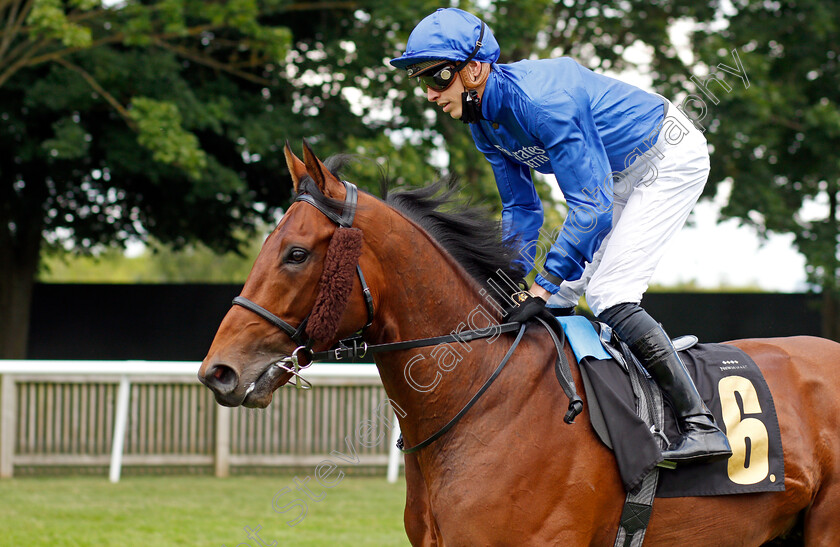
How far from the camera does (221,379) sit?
2320 millimetres

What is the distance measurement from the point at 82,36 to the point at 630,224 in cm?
714

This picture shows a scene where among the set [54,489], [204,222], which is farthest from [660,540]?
[204,222]

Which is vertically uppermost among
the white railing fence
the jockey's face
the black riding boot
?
the jockey's face

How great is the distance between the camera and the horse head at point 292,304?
7.68 feet

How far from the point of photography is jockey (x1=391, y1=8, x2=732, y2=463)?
2.73 meters

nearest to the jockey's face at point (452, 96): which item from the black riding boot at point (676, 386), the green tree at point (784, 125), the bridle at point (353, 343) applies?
the bridle at point (353, 343)

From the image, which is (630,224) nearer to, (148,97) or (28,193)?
(148,97)

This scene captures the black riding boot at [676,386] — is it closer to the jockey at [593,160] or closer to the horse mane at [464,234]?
the jockey at [593,160]

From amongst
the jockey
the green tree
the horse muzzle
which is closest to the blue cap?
the jockey

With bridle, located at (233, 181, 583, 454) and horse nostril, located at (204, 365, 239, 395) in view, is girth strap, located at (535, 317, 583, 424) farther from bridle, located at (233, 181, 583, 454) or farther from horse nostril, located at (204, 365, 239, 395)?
horse nostril, located at (204, 365, 239, 395)

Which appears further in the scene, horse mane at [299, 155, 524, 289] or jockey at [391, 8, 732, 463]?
horse mane at [299, 155, 524, 289]

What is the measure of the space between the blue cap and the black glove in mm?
807

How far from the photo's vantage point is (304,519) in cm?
629

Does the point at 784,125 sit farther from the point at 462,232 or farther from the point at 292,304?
the point at 292,304
